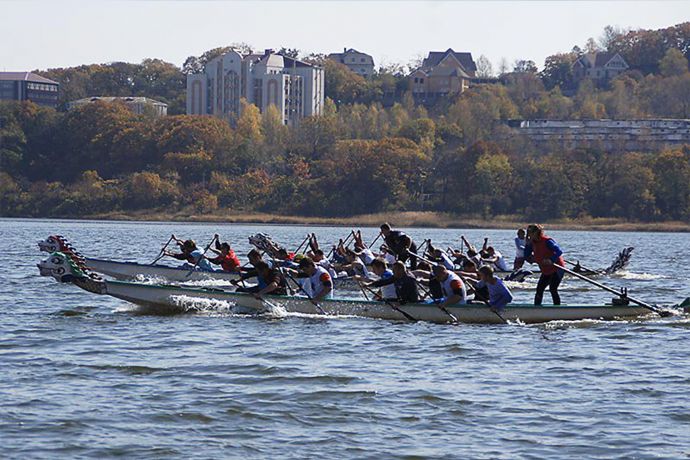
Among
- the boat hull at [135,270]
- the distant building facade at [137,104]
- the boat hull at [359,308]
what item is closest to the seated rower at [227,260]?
the boat hull at [135,270]

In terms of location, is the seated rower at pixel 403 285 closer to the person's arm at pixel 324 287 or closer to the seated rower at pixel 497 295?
the person's arm at pixel 324 287

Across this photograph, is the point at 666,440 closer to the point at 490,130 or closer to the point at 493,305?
the point at 493,305

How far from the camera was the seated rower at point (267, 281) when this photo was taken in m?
27.2

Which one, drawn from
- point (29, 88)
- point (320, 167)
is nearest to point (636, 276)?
point (320, 167)

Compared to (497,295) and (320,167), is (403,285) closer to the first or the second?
(497,295)

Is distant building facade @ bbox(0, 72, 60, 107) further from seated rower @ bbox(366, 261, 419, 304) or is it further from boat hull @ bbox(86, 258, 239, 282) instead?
seated rower @ bbox(366, 261, 419, 304)

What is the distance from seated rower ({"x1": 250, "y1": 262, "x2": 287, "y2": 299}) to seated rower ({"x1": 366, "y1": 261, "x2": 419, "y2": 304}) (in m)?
2.02

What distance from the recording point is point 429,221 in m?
115

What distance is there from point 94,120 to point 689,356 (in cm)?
12274

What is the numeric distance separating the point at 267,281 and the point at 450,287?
12.4ft

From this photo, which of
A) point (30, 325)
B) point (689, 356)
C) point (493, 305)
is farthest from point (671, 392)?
point (30, 325)

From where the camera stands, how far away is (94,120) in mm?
140875

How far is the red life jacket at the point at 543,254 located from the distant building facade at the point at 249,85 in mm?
150914

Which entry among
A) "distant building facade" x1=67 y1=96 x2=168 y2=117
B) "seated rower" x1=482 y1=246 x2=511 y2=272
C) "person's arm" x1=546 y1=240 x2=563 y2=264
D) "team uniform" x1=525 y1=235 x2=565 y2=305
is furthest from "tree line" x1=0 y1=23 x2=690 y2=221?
"person's arm" x1=546 y1=240 x2=563 y2=264
